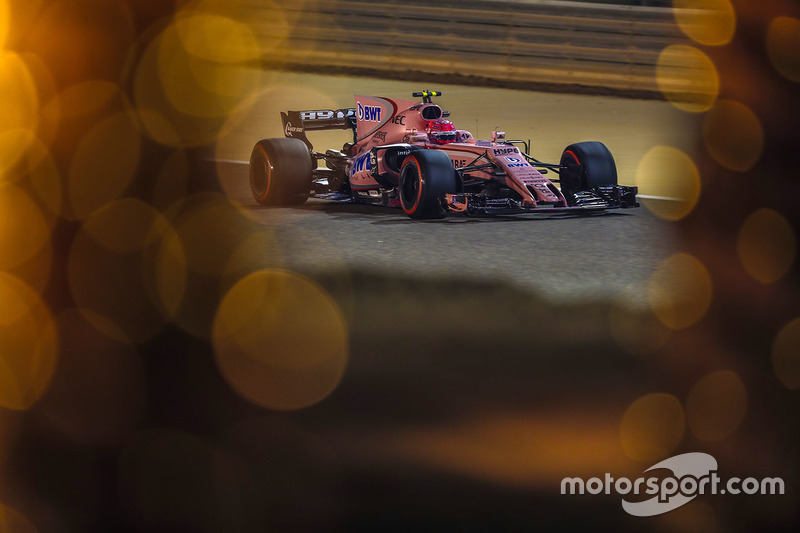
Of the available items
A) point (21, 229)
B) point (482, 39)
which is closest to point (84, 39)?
point (21, 229)

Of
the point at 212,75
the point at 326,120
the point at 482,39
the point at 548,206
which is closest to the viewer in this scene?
the point at 548,206

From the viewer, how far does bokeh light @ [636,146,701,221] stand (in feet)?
34.6

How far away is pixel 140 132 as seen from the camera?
185 inches

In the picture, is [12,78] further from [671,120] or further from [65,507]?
[671,120]

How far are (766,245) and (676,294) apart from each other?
311cm

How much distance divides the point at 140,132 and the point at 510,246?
4.31 metres

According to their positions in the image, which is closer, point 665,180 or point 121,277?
point 121,277

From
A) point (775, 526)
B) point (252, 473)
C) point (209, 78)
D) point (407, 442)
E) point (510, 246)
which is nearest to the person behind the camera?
point (775, 526)

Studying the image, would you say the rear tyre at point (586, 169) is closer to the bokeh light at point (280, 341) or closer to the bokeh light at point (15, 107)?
the bokeh light at point (280, 341)

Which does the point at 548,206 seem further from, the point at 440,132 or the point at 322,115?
the point at 322,115

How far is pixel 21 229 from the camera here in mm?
4816

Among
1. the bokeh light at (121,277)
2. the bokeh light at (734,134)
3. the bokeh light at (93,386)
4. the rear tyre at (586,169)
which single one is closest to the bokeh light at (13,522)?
→ the bokeh light at (93,386)

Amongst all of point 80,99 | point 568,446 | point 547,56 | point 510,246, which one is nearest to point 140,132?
point 80,99

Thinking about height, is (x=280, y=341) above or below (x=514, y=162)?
below
